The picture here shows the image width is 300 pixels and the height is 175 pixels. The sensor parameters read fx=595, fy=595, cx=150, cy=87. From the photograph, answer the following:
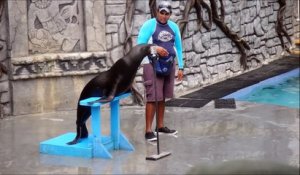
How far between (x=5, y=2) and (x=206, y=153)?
10.4 feet

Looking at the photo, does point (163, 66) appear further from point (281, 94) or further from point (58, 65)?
point (58, 65)

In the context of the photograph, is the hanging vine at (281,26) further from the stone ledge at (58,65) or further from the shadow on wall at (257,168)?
the shadow on wall at (257,168)

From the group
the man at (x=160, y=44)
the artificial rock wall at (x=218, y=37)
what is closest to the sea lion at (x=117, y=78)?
the man at (x=160, y=44)

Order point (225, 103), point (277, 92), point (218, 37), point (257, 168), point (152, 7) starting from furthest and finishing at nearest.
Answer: point (218, 37) < point (152, 7) < point (225, 103) < point (277, 92) < point (257, 168)

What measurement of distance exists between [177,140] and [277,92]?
1108 mm

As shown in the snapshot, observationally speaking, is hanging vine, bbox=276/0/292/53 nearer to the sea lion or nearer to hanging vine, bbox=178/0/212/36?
hanging vine, bbox=178/0/212/36

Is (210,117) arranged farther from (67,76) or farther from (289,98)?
(289,98)

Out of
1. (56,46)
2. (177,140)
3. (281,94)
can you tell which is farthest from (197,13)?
(281,94)

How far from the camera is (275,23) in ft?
37.8

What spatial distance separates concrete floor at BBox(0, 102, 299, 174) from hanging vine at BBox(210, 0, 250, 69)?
6.97 feet

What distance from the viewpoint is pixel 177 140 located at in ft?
19.1

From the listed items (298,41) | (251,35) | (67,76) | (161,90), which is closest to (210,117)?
(161,90)

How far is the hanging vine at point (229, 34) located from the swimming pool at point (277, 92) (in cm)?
170

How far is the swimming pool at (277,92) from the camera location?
4.48 metres
